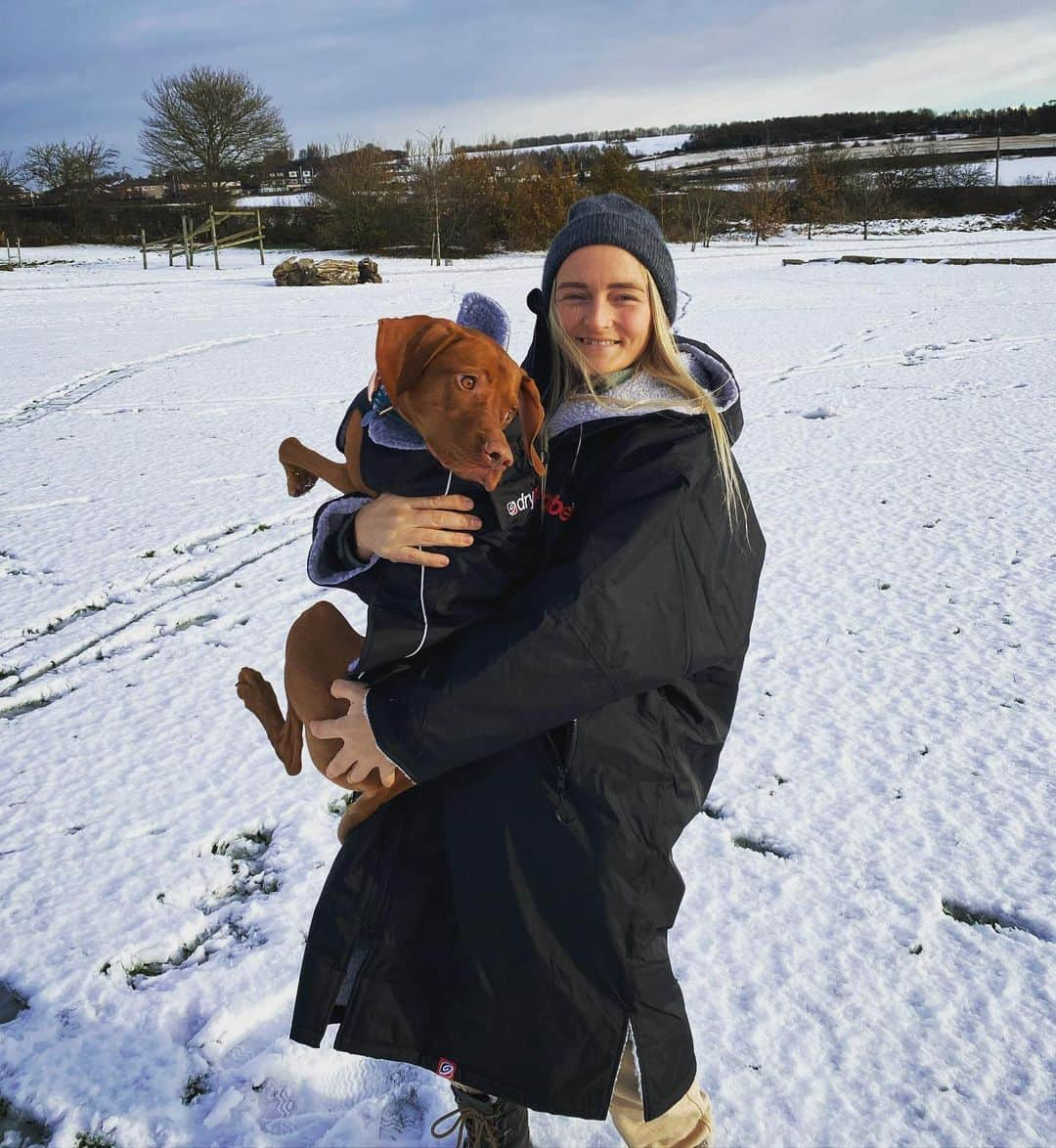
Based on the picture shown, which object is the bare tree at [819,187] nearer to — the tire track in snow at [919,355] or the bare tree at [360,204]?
the bare tree at [360,204]

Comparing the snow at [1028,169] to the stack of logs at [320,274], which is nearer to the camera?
the stack of logs at [320,274]

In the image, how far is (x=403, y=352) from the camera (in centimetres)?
127

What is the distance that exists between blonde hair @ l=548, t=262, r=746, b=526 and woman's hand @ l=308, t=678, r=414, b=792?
585mm

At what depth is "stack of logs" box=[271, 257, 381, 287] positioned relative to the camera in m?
21.0

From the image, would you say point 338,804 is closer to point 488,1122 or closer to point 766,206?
point 488,1122

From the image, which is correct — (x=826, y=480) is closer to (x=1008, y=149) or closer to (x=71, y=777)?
(x=71, y=777)

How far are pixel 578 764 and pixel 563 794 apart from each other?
5cm

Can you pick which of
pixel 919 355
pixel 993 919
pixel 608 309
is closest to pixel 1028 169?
pixel 919 355

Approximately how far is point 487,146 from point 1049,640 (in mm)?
45712

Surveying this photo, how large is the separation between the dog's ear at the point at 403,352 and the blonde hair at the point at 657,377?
0.29 m

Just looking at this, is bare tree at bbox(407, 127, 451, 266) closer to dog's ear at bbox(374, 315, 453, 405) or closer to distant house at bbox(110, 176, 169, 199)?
distant house at bbox(110, 176, 169, 199)

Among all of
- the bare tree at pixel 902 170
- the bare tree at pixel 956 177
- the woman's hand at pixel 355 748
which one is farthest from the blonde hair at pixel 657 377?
the bare tree at pixel 956 177

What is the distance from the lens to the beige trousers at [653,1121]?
4.84 ft

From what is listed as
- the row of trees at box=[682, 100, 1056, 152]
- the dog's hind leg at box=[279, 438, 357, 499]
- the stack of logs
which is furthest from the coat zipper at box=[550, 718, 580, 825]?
the row of trees at box=[682, 100, 1056, 152]
